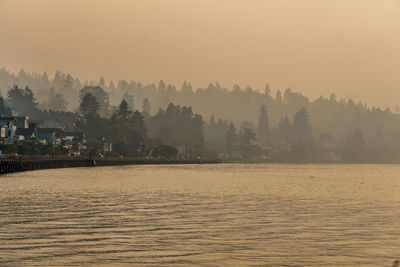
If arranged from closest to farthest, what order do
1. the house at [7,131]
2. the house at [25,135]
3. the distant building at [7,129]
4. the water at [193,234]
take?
the water at [193,234] < the house at [7,131] < the distant building at [7,129] < the house at [25,135]

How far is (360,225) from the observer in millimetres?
41312

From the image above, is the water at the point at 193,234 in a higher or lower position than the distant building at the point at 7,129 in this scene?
lower

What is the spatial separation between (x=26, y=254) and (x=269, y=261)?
433 inches

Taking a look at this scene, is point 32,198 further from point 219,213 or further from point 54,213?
point 219,213

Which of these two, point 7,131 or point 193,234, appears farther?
point 7,131

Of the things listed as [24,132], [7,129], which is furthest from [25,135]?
[7,129]

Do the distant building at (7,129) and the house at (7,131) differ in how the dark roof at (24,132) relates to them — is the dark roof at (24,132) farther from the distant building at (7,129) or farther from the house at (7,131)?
the house at (7,131)

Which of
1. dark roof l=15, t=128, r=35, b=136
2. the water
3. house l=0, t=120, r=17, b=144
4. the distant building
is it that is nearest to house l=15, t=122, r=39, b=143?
dark roof l=15, t=128, r=35, b=136

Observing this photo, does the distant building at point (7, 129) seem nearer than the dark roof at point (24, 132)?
Yes

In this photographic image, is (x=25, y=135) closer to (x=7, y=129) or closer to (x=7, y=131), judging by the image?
(x=7, y=131)

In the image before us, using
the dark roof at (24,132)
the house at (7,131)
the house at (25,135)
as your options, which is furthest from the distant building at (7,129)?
the dark roof at (24,132)

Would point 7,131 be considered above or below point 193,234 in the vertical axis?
above

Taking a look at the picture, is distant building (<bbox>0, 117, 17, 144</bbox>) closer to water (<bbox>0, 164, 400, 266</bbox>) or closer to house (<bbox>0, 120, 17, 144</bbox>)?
house (<bbox>0, 120, 17, 144</bbox>)

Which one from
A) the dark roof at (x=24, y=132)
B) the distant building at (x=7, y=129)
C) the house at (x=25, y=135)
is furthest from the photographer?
the dark roof at (x=24, y=132)
